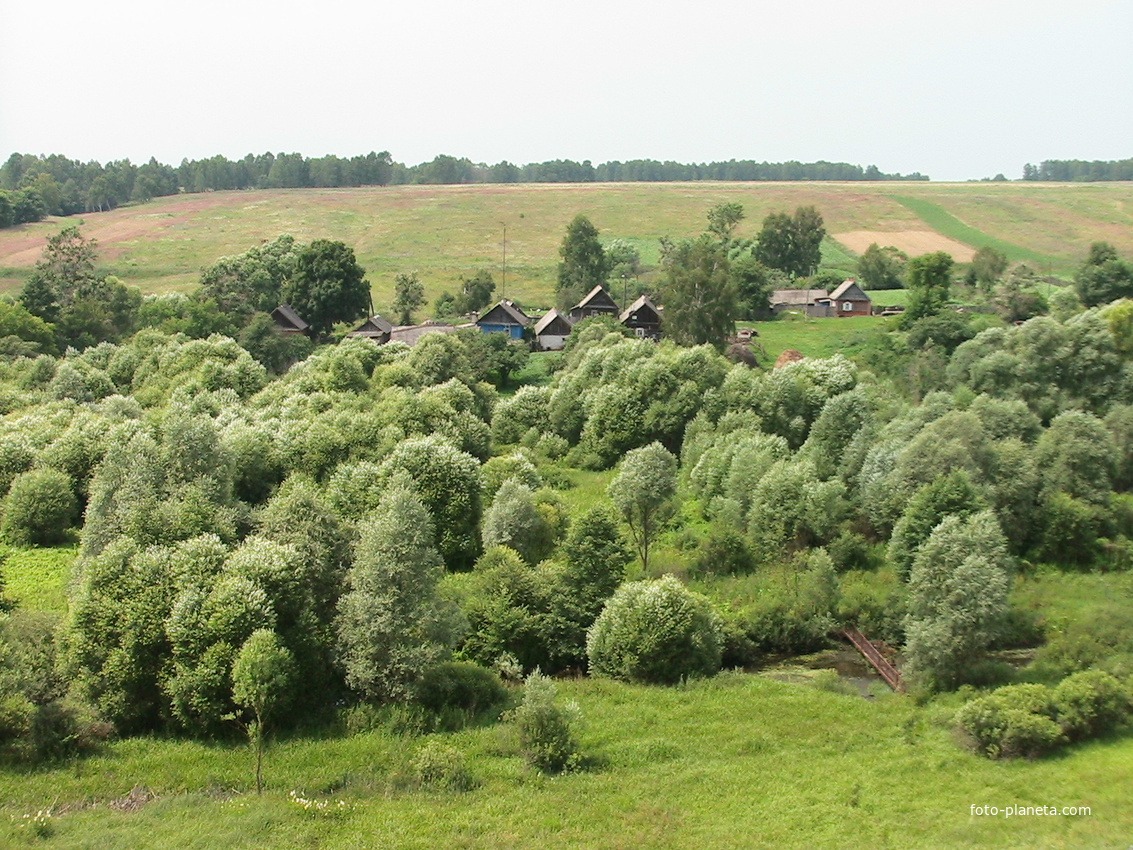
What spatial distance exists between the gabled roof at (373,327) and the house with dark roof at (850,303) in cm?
3525

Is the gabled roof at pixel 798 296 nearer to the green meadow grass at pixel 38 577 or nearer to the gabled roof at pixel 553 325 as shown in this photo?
the gabled roof at pixel 553 325

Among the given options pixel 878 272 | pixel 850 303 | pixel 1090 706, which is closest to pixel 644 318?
pixel 850 303

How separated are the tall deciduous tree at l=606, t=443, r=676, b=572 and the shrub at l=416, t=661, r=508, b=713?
9899mm

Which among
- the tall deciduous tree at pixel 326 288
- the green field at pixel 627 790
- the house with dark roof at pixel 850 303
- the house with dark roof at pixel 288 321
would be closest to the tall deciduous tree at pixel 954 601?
the green field at pixel 627 790

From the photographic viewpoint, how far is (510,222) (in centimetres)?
13012

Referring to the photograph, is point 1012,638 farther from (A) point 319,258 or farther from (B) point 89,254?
(B) point 89,254

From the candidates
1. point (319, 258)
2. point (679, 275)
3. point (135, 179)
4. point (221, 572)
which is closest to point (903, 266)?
point (679, 275)

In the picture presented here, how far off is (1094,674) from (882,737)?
5.34 m

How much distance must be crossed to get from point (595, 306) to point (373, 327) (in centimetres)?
1761

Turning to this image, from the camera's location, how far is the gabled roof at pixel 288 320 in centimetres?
7362

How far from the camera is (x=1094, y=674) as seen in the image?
24.6m

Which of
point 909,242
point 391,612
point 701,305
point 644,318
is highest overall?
point 909,242

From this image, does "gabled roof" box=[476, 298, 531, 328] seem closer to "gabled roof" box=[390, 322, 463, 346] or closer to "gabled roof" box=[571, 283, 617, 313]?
"gabled roof" box=[390, 322, 463, 346]

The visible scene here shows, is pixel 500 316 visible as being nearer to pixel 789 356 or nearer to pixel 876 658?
pixel 789 356
